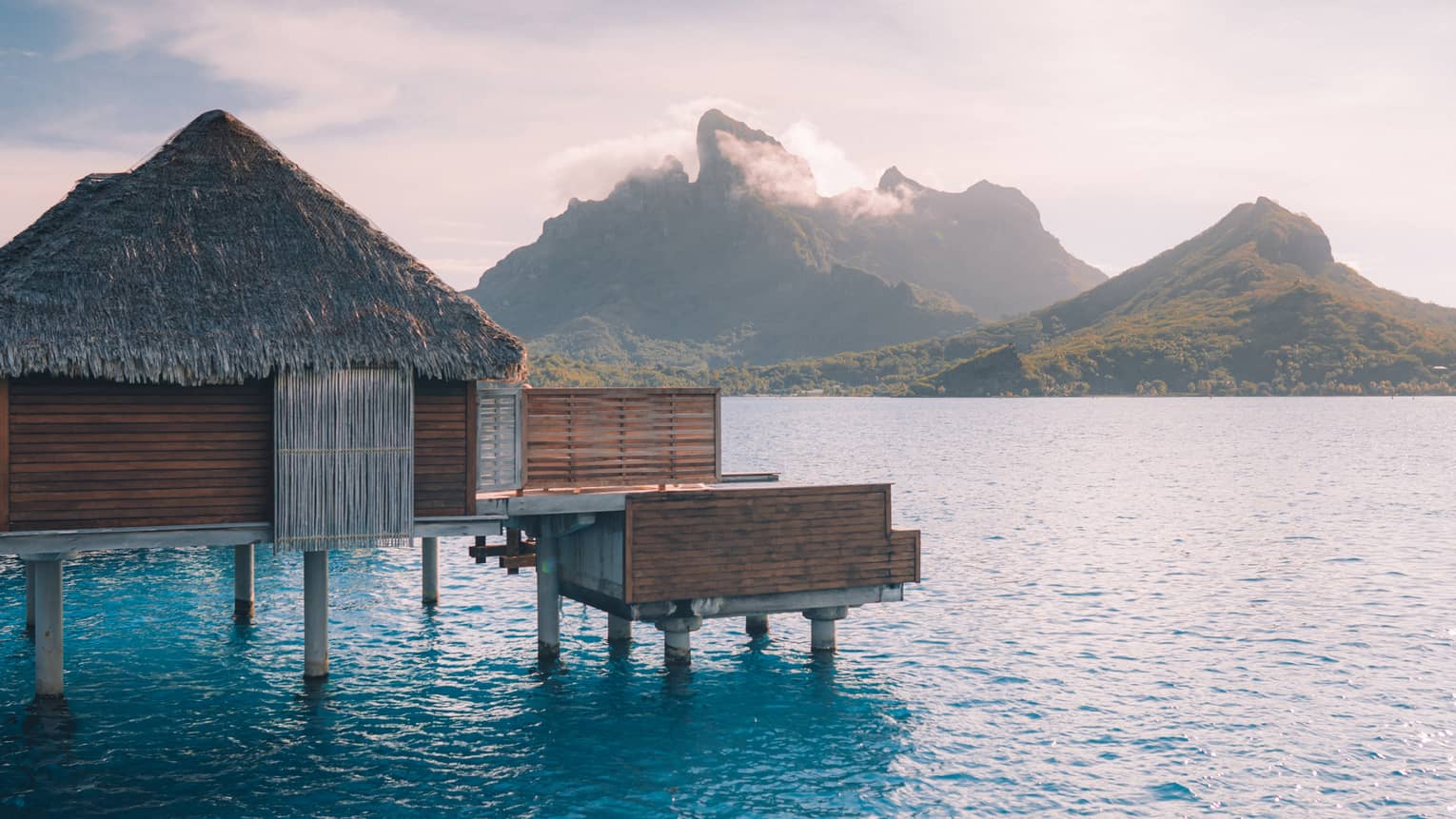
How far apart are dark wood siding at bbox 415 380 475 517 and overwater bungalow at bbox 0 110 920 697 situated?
0.04 m

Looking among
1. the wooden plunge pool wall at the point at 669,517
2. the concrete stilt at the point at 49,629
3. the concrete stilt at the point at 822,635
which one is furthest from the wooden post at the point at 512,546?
the concrete stilt at the point at 49,629

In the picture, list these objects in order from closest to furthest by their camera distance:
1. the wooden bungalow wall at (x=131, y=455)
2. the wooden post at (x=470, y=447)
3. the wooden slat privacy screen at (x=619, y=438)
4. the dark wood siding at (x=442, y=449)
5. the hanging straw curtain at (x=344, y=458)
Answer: the wooden bungalow wall at (x=131, y=455) < the hanging straw curtain at (x=344, y=458) < the dark wood siding at (x=442, y=449) < the wooden post at (x=470, y=447) < the wooden slat privacy screen at (x=619, y=438)

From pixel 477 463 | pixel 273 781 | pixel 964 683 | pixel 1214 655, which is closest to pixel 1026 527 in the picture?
pixel 1214 655

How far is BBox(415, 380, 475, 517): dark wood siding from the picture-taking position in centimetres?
2170

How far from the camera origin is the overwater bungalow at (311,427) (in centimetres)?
1961

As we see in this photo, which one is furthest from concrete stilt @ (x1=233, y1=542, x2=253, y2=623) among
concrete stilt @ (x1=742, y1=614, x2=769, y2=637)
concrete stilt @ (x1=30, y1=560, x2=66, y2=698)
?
concrete stilt @ (x1=742, y1=614, x2=769, y2=637)

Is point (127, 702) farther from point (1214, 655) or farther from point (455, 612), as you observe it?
point (1214, 655)

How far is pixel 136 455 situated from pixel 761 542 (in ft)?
37.5

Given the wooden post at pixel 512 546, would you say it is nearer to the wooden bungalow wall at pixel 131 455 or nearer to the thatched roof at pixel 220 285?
the thatched roof at pixel 220 285

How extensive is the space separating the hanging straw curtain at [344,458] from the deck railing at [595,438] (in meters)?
1.60

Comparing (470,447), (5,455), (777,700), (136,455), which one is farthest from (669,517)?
(5,455)

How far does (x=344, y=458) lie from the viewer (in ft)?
69.2

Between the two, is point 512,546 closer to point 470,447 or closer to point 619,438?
point 619,438

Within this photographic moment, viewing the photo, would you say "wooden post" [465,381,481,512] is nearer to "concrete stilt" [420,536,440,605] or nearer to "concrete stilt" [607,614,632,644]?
"concrete stilt" [607,614,632,644]
